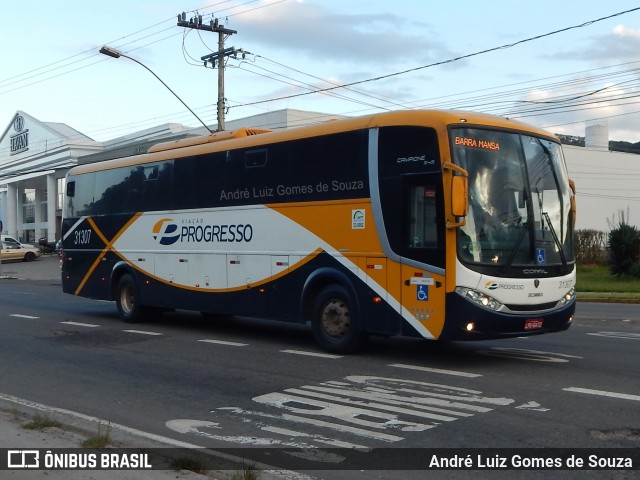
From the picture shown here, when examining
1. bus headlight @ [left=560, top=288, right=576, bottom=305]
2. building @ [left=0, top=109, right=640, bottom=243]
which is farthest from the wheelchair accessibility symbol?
building @ [left=0, top=109, right=640, bottom=243]

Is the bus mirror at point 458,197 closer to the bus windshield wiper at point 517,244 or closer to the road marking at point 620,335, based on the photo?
the bus windshield wiper at point 517,244

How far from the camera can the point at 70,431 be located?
764cm

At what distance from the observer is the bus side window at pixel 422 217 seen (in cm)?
1109

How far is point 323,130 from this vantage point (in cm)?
1302

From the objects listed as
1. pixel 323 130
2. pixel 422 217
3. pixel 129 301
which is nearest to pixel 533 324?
pixel 422 217

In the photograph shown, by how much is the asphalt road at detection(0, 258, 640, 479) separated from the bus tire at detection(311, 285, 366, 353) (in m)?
0.31

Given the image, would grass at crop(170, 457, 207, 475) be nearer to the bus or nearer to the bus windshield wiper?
the bus

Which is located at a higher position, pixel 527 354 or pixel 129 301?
pixel 129 301

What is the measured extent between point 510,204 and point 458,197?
105 centimetres

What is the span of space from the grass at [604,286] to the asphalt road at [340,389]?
1059 centimetres

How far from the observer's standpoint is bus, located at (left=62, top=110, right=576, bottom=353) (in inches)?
430

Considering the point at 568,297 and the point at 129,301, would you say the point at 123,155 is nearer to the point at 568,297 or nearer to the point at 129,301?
the point at 129,301

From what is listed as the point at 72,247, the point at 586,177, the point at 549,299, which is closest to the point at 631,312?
the point at 549,299

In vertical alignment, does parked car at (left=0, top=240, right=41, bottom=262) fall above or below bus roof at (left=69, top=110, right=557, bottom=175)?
below
